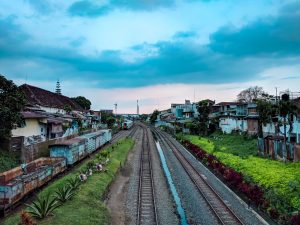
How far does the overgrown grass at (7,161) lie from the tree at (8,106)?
139 cm

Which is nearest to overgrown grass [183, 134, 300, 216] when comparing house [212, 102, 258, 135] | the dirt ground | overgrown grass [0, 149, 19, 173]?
the dirt ground

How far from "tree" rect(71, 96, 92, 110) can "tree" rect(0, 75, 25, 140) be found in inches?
3253

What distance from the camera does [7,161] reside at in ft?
83.8

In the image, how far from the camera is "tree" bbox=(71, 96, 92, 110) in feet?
359

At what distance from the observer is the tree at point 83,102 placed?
10932 cm

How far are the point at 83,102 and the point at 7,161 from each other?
8605 cm

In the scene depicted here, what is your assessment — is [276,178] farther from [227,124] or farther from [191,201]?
[227,124]

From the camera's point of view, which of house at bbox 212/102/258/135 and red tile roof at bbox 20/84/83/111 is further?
red tile roof at bbox 20/84/83/111

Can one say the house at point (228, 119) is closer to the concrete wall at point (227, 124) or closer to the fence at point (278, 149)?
the concrete wall at point (227, 124)

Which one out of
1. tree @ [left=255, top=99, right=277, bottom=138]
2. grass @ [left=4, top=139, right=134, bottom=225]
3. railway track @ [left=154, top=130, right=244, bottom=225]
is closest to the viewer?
grass @ [left=4, top=139, right=134, bottom=225]

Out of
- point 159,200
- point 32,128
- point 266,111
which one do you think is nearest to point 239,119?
point 266,111

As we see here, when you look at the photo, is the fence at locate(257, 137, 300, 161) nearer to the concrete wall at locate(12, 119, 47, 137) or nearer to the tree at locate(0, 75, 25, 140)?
the tree at locate(0, 75, 25, 140)

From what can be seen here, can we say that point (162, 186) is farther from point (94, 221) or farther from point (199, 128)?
point (199, 128)

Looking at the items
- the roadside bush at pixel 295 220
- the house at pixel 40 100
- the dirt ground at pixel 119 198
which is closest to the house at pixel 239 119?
the dirt ground at pixel 119 198
